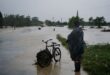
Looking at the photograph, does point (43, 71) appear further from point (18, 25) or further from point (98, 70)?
point (18, 25)

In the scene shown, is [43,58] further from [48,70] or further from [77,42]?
[77,42]

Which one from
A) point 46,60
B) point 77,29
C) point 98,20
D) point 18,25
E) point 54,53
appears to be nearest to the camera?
point 77,29

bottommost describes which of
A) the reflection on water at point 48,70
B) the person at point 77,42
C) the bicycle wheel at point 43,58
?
the reflection on water at point 48,70

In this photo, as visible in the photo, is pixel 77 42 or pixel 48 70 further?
pixel 48 70

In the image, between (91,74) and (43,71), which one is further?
(43,71)

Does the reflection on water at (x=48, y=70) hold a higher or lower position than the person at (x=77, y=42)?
lower

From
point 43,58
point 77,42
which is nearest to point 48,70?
point 43,58

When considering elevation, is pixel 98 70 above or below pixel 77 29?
below

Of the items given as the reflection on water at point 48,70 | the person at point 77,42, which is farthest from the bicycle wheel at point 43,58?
the person at point 77,42

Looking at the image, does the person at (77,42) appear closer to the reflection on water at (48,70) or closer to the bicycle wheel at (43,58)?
the reflection on water at (48,70)

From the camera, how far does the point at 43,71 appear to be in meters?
9.45

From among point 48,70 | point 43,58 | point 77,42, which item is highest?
point 77,42

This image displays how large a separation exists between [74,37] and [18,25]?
154693 mm

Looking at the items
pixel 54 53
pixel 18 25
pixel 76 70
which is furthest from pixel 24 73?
pixel 18 25
